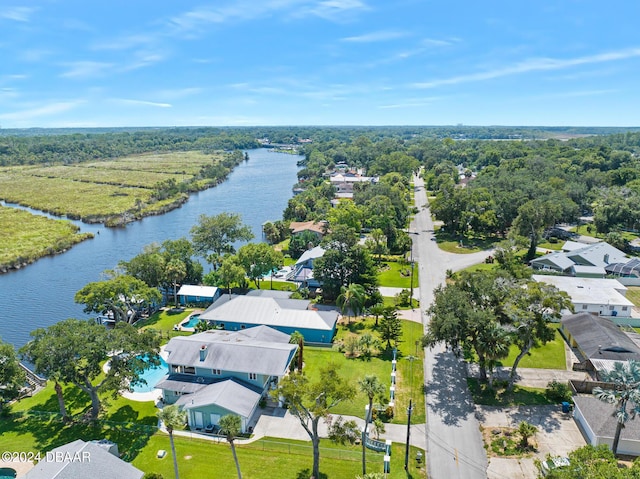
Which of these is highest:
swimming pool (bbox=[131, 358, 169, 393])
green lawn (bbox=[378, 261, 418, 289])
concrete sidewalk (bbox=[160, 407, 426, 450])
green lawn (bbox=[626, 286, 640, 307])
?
green lawn (bbox=[378, 261, 418, 289])

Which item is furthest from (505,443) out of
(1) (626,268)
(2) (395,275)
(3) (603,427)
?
(1) (626,268)

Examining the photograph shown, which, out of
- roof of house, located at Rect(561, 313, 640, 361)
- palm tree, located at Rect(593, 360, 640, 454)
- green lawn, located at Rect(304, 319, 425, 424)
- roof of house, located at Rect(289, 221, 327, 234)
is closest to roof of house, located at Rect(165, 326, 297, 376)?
green lawn, located at Rect(304, 319, 425, 424)

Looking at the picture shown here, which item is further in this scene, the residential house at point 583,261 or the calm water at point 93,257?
the residential house at point 583,261

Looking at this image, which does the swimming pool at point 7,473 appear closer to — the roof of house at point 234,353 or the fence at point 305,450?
the roof of house at point 234,353

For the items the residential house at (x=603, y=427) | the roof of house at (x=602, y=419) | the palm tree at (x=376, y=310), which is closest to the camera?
the residential house at (x=603, y=427)

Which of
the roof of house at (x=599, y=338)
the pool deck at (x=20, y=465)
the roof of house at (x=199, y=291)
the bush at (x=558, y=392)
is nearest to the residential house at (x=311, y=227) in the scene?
the roof of house at (x=199, y=291)

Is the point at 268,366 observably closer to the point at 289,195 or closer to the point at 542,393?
the point at 542,393

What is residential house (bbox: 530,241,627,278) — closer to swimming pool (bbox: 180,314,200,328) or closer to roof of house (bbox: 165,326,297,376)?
roof of house (bbox: 165,326,297,376)
